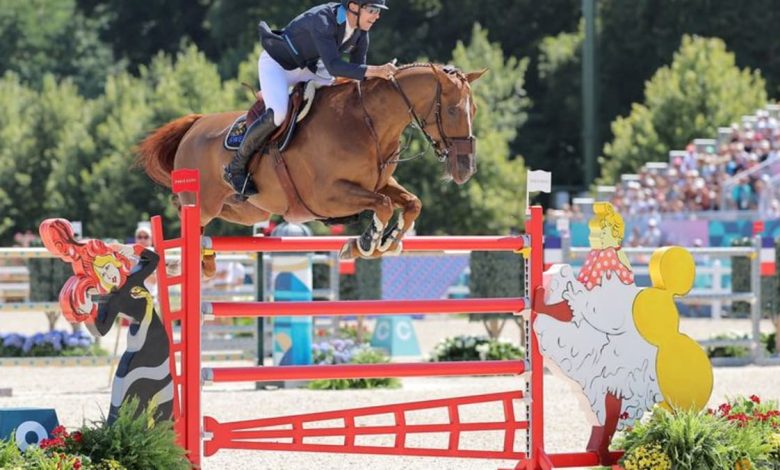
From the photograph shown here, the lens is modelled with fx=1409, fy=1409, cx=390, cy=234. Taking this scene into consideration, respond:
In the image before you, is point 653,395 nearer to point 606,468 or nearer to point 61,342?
point 606,468

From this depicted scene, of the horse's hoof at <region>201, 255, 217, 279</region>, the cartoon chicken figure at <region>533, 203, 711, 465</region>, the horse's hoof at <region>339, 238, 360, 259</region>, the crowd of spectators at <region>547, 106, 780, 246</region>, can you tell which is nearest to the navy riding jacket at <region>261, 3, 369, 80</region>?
the horse's hoof at <region>339, 238, 360, 259</region>

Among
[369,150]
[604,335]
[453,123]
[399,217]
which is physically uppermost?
[453,123]

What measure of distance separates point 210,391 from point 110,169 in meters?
15.2

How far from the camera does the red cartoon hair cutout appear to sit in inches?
214

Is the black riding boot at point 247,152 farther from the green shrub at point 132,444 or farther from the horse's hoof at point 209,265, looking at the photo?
the green shrub at point 132,444

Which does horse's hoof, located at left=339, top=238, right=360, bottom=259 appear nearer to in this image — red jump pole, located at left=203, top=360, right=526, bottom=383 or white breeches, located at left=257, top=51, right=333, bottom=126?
red jump pole, located at left=203, top=360, right=526, bottom=383

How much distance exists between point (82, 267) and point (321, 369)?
1.03m

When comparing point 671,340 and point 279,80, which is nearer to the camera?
point 671,340

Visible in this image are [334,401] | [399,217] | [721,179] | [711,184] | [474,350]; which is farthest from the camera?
[711,184]

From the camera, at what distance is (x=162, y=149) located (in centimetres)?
743

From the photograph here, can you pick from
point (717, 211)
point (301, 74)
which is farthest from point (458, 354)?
point (717, 211)

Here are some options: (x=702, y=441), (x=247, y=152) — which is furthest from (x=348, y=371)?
(x=702, y=441)

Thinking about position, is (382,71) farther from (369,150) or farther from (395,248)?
(395,248)

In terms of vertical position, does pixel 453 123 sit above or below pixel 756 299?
above
